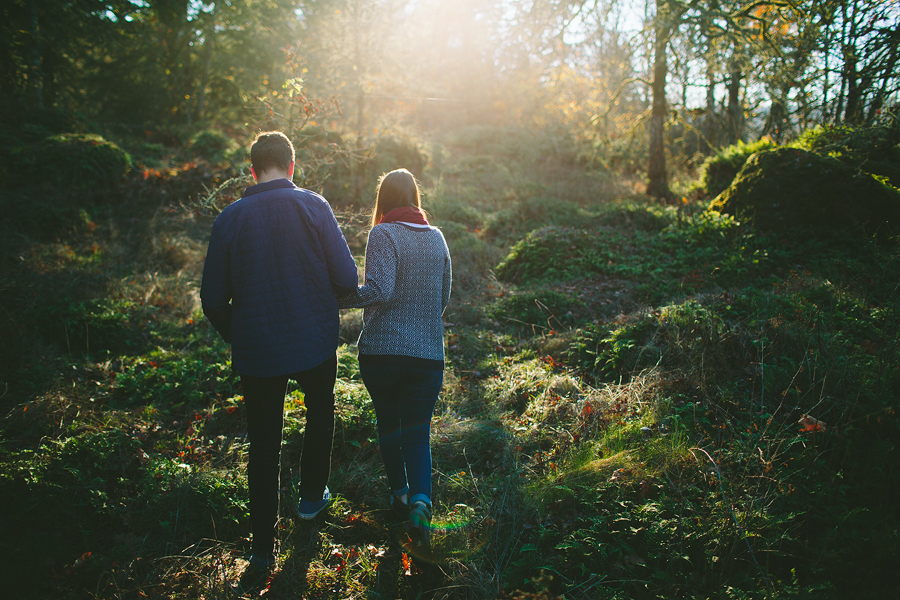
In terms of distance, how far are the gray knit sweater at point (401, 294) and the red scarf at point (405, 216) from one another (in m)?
0.05

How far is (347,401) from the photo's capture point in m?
3.93

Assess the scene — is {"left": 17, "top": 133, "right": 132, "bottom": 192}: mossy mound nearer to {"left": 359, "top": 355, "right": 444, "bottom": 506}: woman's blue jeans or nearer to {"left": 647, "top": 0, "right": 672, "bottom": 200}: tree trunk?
{"left": 359, "top": 355, "right": 444, "bottom": 506}: woman's blue jeans

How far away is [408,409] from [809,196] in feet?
23.8

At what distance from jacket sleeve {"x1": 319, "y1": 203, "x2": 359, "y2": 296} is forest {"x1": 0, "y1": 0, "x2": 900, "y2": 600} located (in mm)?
1602

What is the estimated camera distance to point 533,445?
352 centimetres

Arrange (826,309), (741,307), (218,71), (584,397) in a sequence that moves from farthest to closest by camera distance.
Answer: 1. (218,71)
2. (741,307)
3. (826,309)
4. (584,397)

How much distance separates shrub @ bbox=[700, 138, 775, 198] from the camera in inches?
374

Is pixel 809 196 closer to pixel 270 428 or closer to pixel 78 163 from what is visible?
pixel 270 428

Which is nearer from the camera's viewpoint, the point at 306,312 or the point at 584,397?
the point at 306,312

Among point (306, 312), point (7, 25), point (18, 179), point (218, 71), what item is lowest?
point (306, 312)

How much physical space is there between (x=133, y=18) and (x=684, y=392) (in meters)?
19.7

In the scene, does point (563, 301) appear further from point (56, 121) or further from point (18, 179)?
point (56, 121)

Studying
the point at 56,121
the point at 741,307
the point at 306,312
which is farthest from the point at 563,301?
the point at 56,121

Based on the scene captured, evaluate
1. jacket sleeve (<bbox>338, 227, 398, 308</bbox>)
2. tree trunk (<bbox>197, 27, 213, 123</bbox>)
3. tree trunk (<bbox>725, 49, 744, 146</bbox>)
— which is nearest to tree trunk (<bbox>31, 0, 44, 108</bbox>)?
tree trunk (<bbox>197, 27, 213, 123</bbox>)
